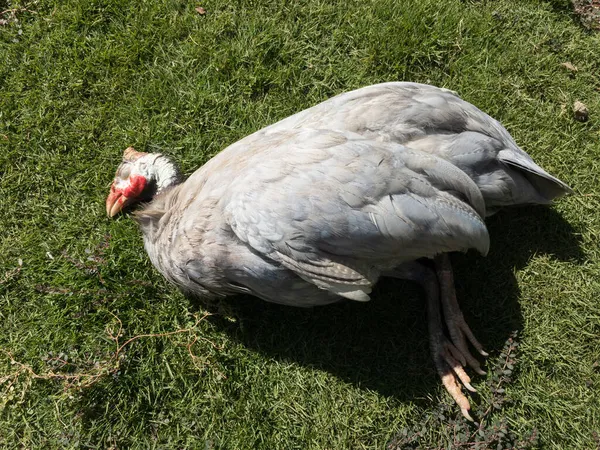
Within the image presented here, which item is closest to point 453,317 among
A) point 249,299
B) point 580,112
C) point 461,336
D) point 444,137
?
point 461,336

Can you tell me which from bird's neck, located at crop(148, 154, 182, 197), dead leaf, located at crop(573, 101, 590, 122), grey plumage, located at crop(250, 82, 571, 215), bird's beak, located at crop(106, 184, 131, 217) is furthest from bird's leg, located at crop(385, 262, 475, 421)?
bird's beak, located at crop(106, 184, 131, 217)

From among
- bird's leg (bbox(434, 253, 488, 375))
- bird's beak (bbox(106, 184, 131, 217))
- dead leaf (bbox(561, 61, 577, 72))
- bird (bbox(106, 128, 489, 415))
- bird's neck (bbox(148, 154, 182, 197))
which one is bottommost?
bird's leg (bbox(434, 253, 488, 375))

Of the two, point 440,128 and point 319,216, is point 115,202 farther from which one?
point 440,128

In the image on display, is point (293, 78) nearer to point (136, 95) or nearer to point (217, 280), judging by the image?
point (136, 95)

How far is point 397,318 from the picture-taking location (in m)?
3.16

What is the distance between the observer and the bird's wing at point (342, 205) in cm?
218

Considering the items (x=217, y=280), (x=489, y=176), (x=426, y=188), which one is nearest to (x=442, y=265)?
(x=489, y=176)

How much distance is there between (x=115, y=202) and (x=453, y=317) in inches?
86.3

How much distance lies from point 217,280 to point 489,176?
1.51 metres

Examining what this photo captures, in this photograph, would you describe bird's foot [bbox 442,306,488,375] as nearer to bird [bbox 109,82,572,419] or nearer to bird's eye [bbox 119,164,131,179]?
bird [bbox 109,82,572,419]

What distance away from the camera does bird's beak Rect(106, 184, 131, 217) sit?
3143mm

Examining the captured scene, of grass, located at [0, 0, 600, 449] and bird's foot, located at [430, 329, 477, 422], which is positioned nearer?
bird's foot, located at [430, 329, 477, 422]

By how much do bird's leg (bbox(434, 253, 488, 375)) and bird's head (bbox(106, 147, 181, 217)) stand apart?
1683mm

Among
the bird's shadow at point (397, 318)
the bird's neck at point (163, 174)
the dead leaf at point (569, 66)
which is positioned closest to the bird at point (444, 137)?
the bird's shadow at point (397, 318)
